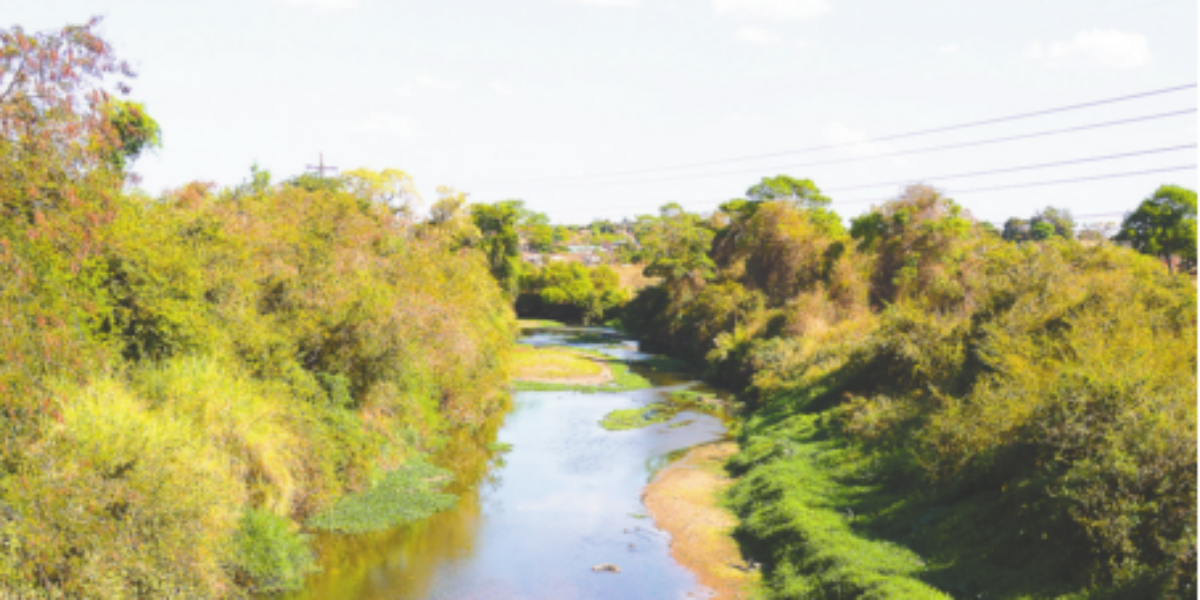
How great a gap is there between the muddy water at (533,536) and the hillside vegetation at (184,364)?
1.31m

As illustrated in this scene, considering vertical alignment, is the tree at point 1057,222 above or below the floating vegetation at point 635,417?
above

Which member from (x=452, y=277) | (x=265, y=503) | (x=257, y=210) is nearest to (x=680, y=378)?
(x=452, y=277)

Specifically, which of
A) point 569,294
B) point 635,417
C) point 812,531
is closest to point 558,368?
point 635,417

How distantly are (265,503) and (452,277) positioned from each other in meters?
18.3

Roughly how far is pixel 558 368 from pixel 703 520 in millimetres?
29924

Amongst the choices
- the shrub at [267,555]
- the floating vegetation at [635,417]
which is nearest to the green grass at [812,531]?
the floating vegetation at [635,417]

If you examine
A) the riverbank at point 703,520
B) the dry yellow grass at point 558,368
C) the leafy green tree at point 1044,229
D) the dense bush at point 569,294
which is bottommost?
the riverbank at point 703,520

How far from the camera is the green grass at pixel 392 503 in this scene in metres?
20.9

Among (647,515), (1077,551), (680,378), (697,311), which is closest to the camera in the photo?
(1077,551)

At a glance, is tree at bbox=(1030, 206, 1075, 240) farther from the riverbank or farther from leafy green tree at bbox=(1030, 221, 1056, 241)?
the riverbank

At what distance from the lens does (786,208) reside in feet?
217

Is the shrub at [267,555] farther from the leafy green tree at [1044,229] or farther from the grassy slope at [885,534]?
the leafy green tree at [1044,229]

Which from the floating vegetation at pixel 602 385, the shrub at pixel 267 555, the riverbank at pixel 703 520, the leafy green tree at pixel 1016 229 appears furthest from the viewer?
the leafy green tree at pixel 1016 229

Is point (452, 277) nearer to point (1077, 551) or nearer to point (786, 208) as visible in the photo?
point (1077, 551)
